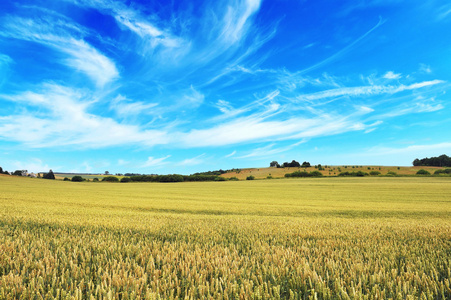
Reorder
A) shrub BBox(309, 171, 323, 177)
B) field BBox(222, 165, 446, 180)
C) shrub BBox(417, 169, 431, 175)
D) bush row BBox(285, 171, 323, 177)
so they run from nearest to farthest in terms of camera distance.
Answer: shrub BBox(417, 169, 431, 175) < field BBox(222, 165, 446, 180) < shrub BBox(309, 171, 323, 177) < bush row BBox(285, 171, 323, 177)

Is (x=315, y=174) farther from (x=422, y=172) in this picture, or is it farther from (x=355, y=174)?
(x=422, y=172)

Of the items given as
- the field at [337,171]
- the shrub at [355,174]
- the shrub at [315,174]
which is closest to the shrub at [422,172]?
the field at [337,171]

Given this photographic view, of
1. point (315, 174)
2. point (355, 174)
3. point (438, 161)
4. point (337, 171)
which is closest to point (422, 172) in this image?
point (355, 174)

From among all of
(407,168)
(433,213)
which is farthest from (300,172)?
(433,213)

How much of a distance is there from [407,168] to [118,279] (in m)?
91.9

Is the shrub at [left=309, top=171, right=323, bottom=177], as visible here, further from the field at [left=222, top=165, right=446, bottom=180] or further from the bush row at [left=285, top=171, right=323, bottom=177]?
the field at [left=222, top=165, right=446, bottom=180]

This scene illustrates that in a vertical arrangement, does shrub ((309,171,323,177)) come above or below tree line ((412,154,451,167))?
below

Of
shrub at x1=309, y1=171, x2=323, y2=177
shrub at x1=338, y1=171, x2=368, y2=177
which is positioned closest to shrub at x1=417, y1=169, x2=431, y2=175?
shrub at x1=338, y1=171, x2=368, y2=177

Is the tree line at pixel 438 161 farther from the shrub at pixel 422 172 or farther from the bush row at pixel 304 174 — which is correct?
the bush row at pixel 304 174

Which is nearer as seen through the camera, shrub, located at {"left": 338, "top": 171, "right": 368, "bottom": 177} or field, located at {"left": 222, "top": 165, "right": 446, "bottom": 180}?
field, located at {"left": 222, "top": 165, "right": 446, "bottom": 180}

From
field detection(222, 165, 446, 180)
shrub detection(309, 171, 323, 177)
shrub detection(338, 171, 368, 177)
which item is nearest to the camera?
field detection(222, 165, 446, 180)

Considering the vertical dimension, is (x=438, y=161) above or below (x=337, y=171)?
above

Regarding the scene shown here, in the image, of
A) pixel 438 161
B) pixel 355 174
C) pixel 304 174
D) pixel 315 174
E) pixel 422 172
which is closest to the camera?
pixel 422 172

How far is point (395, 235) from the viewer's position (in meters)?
4.11
